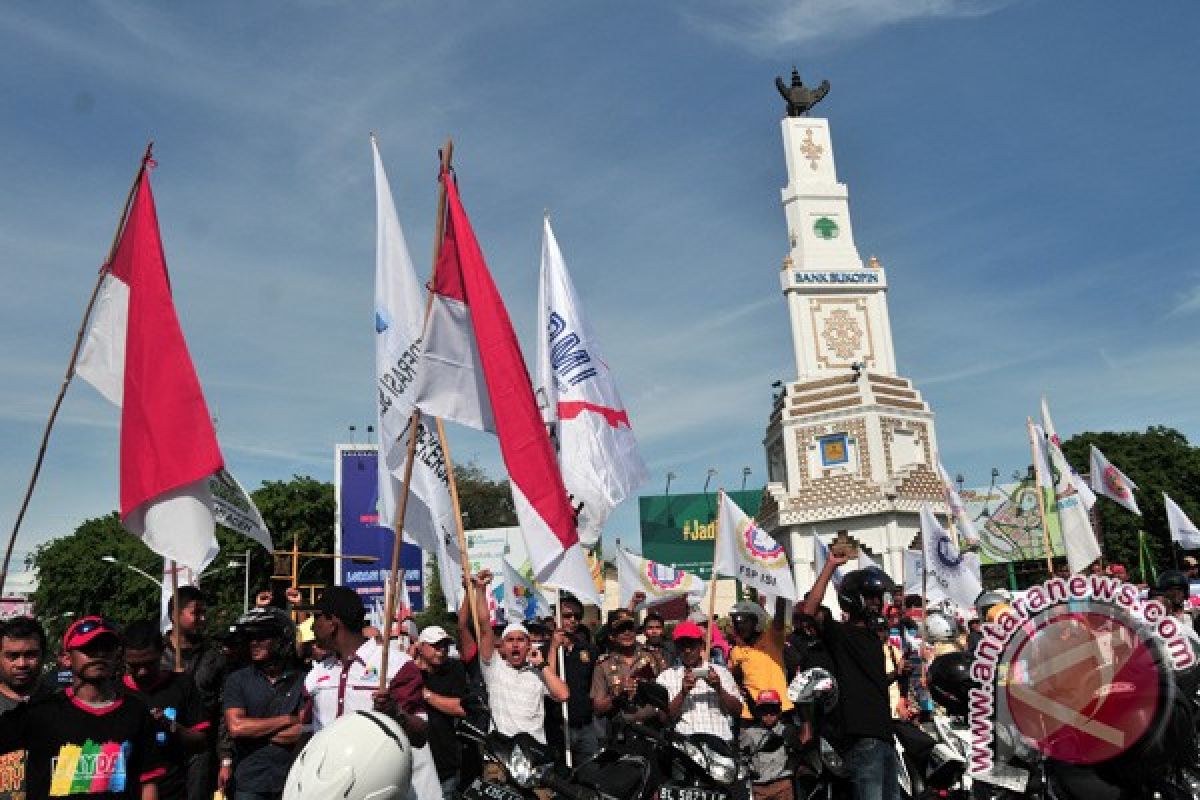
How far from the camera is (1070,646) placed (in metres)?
3.77

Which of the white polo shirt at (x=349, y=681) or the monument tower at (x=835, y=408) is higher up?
the monument tower at (x=835, y=408)

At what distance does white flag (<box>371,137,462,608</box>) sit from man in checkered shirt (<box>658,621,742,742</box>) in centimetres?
201

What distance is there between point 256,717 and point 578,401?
4.74 meters

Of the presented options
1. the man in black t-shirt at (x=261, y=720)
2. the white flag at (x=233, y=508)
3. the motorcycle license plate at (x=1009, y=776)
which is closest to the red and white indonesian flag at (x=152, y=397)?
the white flag at (x=233, y=508)

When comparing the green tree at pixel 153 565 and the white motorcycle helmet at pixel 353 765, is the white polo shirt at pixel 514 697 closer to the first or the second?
the white motorcycle helmet at pixel 353 765

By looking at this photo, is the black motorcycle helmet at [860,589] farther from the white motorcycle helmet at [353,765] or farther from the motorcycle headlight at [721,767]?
the white motorcycle helmet at [353,765]

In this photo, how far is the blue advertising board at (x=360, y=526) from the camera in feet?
109

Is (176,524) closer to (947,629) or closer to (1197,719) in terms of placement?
(1197,719)

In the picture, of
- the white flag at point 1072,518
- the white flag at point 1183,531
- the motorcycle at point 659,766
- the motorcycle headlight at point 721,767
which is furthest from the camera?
the white flag at point 1183,531

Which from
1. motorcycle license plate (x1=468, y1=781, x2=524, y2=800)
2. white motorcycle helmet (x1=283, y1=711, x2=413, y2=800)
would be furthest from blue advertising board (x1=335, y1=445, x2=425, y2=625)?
white motorcycle helmet (x1=283, y1=711, x2=413, y2=800)

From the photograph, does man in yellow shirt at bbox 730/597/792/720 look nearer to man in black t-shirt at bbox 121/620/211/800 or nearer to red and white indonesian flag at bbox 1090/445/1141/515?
man in black t-shirt at bbox 121/620/211/800

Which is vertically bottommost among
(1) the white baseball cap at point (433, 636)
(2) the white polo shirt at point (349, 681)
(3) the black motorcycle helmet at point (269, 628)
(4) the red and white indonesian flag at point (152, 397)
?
(2) the white polo shirt at point (349, 681)

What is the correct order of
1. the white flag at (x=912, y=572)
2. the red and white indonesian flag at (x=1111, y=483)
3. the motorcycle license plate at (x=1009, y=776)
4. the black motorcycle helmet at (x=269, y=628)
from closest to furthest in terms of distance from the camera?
1. the motorcycle license plate at (x=1009, y=776)
2. the black motorcycle helmet at (x=269, y=628)
3. the red and white indonesian flag at (x=1111, y=483)
4. the white flag at (x=912, y=572)

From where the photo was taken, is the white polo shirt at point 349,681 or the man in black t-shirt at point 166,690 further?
the man in black t-shirt at point 166,690
